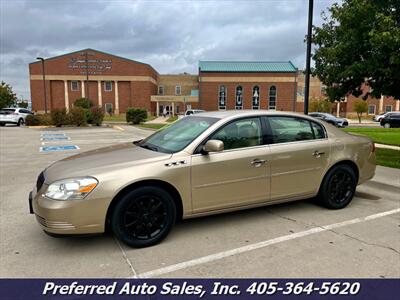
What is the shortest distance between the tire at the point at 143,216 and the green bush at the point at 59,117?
84.9ft

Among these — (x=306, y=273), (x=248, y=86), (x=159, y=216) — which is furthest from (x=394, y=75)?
(x=248, y=86)

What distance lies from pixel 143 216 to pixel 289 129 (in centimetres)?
244

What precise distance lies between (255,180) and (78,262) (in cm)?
231

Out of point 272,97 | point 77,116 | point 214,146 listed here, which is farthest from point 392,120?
point 214,146

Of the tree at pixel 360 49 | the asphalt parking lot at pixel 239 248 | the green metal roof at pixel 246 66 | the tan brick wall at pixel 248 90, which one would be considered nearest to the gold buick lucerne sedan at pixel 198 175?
the asphalt parking lot at pixel 239 248

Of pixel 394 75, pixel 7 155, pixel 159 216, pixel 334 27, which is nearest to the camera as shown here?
pixel 159 216

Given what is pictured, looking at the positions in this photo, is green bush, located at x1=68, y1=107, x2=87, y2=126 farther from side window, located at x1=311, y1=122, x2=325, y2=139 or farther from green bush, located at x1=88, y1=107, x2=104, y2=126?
side window, located at x1=311, y1=122, x2=325, y2=139

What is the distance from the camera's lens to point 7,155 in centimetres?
1079

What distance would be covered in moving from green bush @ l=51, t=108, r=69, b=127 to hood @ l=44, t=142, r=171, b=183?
81.6 ft

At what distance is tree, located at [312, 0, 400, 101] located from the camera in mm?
6484

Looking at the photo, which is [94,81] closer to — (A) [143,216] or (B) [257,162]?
(B) [257,162]

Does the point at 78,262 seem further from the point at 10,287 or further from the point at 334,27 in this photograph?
the point at 334,27

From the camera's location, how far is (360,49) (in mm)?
7789

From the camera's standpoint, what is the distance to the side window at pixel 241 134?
13.3 feet
